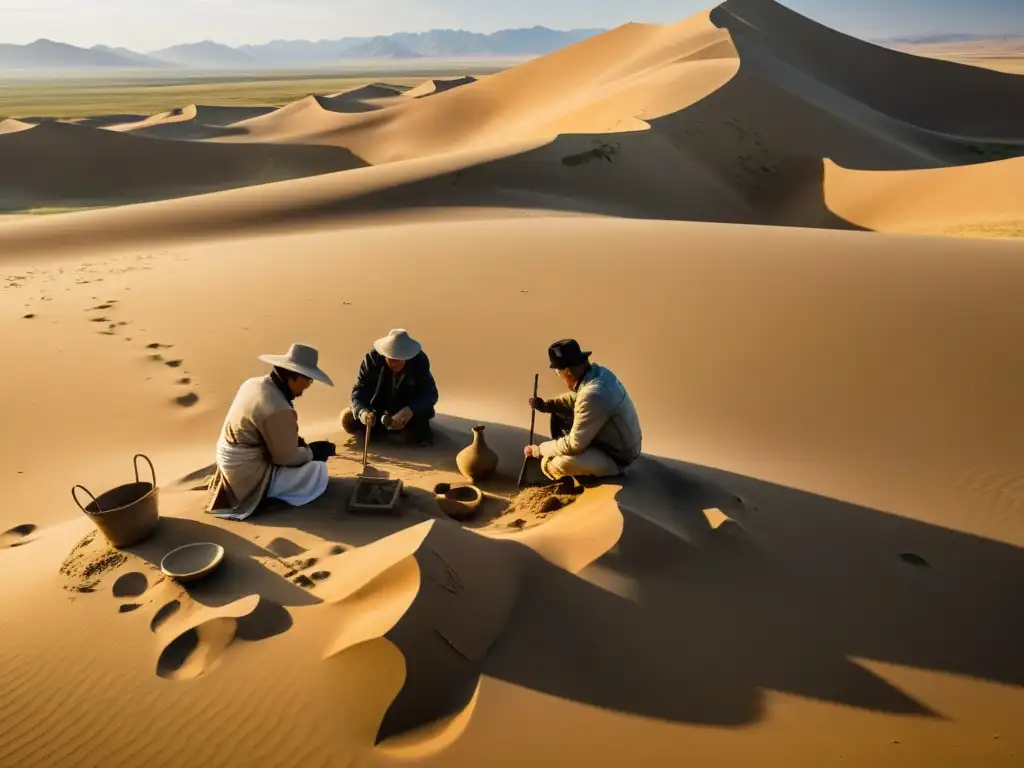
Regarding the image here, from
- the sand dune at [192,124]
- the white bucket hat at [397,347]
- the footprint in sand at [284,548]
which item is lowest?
the footprint in sand at [284,548]

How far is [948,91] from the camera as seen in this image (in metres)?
37.0

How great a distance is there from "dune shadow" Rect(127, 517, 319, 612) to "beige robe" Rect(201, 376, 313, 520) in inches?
8.7

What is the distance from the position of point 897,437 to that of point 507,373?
3.70 m

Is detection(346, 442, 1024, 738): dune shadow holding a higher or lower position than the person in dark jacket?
lower

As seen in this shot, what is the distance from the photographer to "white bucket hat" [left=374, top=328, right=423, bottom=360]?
500 cm

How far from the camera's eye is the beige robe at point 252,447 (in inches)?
159

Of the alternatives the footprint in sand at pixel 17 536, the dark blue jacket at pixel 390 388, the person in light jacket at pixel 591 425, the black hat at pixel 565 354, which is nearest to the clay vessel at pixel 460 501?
the person in light jacket at pixel 591 425

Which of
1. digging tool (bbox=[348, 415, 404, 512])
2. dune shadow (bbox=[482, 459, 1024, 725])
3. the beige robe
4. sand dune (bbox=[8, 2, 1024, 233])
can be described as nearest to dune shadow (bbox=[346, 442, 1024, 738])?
dune shadow (bbox=[482, 459, 1024, 725])

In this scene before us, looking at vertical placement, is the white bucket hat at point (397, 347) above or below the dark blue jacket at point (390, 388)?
above

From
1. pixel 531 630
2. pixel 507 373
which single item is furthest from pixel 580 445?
pixel 507 373

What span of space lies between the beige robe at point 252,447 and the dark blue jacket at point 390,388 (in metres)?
1.02

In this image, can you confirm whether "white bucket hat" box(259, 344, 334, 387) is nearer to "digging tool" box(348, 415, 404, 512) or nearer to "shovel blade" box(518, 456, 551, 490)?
"digging tool" box(348, 415, 404, 512)

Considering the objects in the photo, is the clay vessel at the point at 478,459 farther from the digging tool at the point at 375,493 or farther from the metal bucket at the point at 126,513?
the metal bucket at the point at 126,513

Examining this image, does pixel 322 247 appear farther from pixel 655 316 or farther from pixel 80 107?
pixel 80 107
